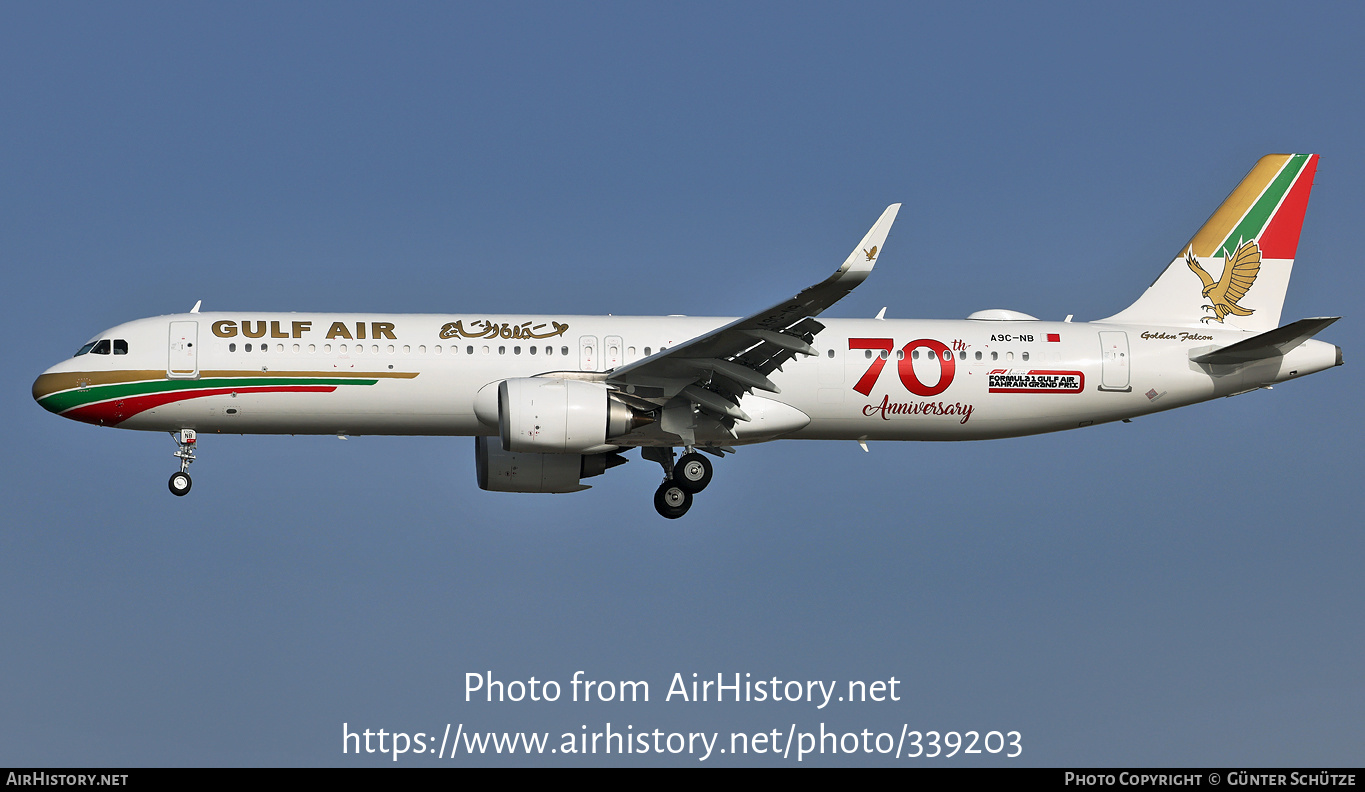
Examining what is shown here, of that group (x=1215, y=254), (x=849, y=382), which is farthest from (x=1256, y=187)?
(x=849, y=382)

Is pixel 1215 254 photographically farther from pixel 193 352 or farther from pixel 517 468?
pixel 193 352

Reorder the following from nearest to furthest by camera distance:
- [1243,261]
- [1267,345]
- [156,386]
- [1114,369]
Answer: [156,386], [1267,345], [1114,369], [1243,261]

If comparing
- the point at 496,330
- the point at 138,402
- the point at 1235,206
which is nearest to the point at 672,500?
the point at 496,330

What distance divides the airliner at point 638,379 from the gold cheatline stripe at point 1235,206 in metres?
2.80

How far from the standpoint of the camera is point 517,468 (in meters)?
35.5

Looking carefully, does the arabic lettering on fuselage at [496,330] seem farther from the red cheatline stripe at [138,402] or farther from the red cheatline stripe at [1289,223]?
the red cheatline stripe at [1289,223]

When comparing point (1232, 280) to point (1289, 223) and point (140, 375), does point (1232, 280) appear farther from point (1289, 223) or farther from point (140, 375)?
point (140, 375)

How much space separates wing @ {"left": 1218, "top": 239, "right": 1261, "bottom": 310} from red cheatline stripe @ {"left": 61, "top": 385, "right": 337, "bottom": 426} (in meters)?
20.7

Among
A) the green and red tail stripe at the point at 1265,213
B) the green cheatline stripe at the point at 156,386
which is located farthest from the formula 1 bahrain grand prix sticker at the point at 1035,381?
the green cheatline stripe at the point at 156,386

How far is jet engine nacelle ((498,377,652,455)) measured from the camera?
31.0 meters

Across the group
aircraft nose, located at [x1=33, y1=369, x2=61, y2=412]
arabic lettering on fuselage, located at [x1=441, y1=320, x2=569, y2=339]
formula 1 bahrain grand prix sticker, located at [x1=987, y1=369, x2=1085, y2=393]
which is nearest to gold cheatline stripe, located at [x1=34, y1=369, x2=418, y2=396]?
aircraft nose, located at [x1=33, y1=369, x2=61, y2=412]

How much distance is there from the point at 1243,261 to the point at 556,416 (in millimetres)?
17408

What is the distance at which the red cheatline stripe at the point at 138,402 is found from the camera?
106ft

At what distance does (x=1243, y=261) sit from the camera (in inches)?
1481
